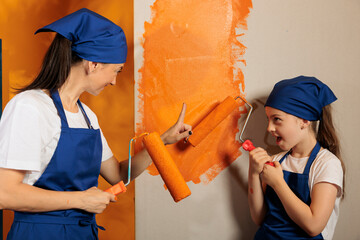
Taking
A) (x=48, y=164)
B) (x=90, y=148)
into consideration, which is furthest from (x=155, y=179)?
(x=48, y=164)

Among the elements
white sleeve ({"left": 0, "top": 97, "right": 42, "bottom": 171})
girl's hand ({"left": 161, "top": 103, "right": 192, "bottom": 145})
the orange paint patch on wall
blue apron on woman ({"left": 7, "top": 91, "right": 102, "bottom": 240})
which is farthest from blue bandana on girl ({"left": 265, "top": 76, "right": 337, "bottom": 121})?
white sleeve ({"left": 0, "top": 97, "right": 42, "bottom": 171})

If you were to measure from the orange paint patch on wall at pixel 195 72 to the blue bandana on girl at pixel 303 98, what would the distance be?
25 centimetres

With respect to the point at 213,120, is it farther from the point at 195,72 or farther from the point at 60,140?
the point at 60,140

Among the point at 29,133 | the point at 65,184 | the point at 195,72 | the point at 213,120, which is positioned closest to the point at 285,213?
the point at 213,120

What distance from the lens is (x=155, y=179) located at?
4.82 feet

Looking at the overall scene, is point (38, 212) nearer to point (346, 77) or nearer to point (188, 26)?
point (188, 26)

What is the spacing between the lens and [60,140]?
102 cm

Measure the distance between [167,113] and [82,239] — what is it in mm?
626

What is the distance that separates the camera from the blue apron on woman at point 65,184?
996mm

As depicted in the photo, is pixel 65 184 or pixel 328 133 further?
pixel 328 133

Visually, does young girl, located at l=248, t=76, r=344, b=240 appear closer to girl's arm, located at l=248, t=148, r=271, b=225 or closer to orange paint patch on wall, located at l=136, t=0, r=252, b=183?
girl's arm, located at l=248, t=148, r=271, b=225

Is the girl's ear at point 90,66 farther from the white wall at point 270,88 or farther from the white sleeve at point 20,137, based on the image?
the white wall at point 270,88

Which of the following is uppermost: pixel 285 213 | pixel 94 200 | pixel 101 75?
pixel 101 75

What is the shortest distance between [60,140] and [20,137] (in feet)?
0.46
